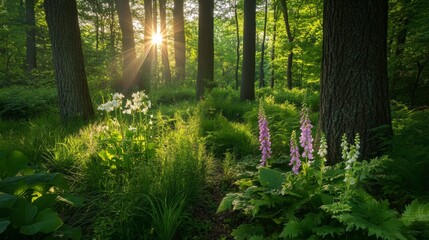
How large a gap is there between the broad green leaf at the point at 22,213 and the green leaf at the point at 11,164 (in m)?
0.51

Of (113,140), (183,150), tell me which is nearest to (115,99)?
(113,140)

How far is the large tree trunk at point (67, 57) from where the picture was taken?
616cm

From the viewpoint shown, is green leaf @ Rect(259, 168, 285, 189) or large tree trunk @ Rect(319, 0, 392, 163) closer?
green leaf @ Rect(259, 168, 285, 189)

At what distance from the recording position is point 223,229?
3076mm

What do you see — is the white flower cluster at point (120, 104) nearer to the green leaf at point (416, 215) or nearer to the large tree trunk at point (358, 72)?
the large tree trunk at point (358, 72)

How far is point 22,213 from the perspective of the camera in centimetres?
231

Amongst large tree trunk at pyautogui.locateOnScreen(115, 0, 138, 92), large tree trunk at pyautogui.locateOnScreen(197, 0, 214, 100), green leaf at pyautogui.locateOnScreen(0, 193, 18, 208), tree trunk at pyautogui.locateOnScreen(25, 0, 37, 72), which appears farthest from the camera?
tree trunk at pyautogui.locateOnScreen(25, 0, 37, 72)

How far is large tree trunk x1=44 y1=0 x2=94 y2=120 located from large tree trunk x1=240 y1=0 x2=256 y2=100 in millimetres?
5489

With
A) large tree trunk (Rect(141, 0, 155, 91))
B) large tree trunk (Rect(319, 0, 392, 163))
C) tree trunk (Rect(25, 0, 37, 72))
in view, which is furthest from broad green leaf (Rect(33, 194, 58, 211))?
tree trunk (Rect(25, 0, 37, 72))

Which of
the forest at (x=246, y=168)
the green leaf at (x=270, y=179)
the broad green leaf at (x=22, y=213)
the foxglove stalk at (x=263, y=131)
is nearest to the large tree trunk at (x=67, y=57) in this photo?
the forest at (x=246, y=168)

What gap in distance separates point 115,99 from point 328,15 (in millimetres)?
2993

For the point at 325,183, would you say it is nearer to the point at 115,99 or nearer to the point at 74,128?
the point at 115,99

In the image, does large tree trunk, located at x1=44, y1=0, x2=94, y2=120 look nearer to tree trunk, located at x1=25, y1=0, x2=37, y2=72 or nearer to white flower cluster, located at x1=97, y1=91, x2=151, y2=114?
white flower cluster, located at x1=97, y1=91, x2=151, y2=114

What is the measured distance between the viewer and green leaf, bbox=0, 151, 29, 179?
2703mm
